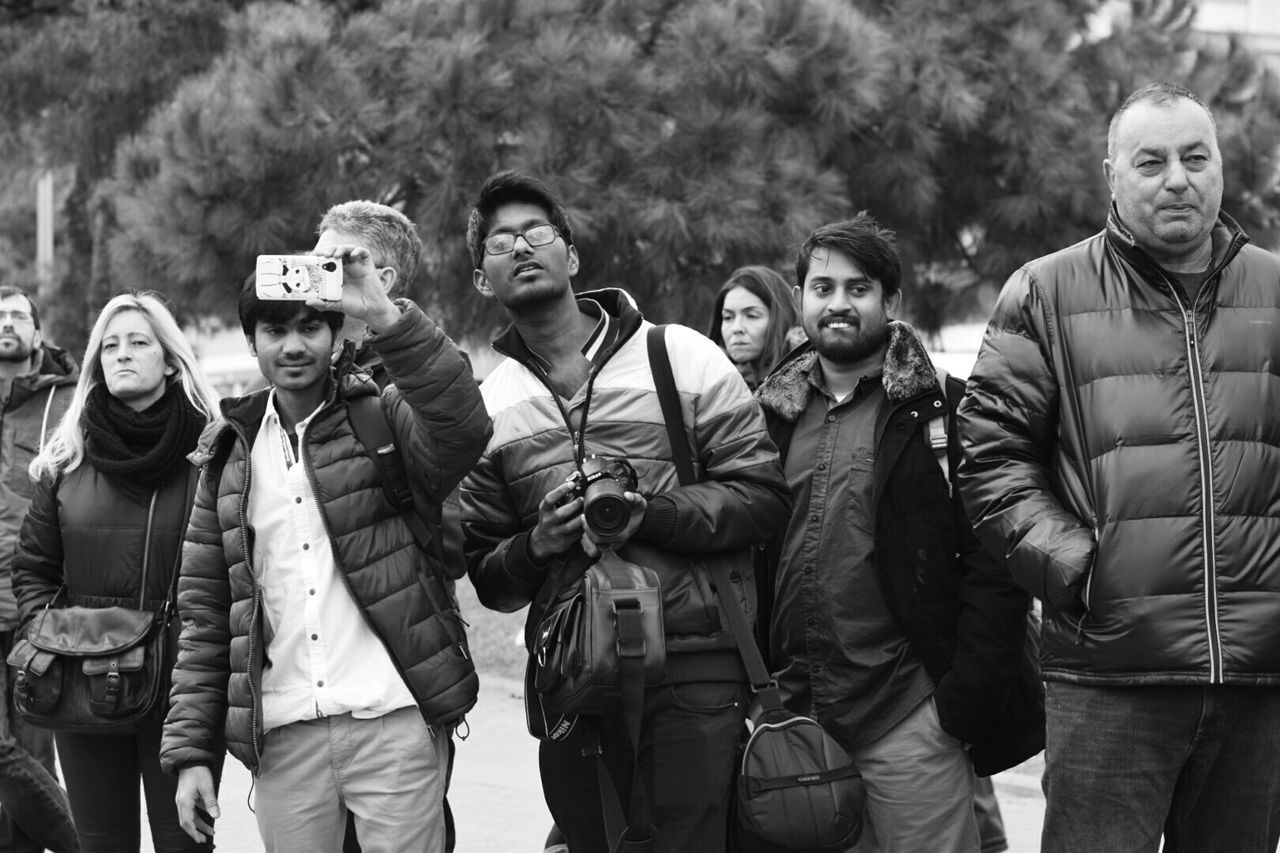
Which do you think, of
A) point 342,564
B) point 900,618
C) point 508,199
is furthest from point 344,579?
point 900,618

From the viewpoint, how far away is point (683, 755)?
12.1 feet

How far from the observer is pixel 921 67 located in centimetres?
1014

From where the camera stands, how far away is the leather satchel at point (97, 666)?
4539 millimetres

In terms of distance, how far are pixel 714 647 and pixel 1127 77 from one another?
8.18 meters

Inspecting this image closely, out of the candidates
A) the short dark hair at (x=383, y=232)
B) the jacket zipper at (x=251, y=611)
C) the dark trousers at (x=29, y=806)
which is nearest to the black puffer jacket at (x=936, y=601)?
the jacket zipper at (x=251, y=611)

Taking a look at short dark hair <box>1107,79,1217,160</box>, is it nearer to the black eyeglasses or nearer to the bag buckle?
the black eyeglasses

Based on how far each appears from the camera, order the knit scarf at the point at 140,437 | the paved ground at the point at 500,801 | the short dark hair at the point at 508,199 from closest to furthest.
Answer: the short dark hair at the point at 508,199, the knit scarf at the point at 140,437, the paved ground at the point at 500,801

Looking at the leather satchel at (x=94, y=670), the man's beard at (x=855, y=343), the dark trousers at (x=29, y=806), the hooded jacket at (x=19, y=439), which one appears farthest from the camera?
the hooded jacket at (x=19, y=439)

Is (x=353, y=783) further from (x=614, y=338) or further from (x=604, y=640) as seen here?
(x=614, y=338)

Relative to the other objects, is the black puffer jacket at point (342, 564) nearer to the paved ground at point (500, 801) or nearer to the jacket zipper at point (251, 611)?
the jacket zipper at point (251, 611)

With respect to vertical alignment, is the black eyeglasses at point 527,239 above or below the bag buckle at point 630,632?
above

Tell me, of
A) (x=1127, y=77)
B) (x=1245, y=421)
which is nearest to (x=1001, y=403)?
(x=1245, y=421)

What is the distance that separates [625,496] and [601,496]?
0.19 feet

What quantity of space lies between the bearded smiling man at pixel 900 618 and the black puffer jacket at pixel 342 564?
0.81m
